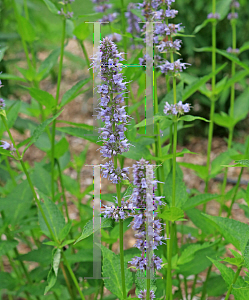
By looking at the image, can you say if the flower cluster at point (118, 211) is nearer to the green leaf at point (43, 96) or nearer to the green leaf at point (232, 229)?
the green leaf at point (232, 229)

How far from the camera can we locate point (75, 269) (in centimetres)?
256

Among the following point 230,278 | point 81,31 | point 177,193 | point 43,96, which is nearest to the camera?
point 230,278

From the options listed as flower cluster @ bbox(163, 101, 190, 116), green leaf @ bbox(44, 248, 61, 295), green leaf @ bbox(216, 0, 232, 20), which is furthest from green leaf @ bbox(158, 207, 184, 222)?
green leaf @ bbox(216, 0, 232, 20)

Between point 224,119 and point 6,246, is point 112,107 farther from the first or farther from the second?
point 224,119

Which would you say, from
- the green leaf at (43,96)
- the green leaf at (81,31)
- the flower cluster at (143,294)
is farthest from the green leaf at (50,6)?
the flower cluster at (143,294)

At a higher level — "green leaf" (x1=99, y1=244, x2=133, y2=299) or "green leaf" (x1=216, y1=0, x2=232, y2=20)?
"green leaf" (x1=216, y1=0, x2=232, y2=20)

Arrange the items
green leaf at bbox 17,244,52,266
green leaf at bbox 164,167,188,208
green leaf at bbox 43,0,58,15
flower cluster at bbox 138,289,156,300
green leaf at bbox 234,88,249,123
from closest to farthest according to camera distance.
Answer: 1. flower cluster at bbox 138,289,156,300
2. green leaf at bbox 164,167,188,208
3. green leaf at bbox 43,0,58,15
4. green leaf at bbox 17,244,52,266
5. green leaf at bbox 234,88,249,123

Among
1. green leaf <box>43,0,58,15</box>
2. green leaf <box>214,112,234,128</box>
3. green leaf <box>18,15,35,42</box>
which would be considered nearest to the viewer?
green leaf <box>43,0,58,15</box>

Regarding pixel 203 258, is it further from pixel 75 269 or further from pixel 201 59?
pixel 201 59

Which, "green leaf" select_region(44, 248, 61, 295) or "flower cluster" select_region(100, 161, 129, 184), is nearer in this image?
"flower cluster" select_region(100, 161, 129, 184)

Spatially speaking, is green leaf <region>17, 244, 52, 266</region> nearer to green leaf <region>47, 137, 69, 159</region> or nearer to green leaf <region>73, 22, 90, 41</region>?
green leaf <region>47, 137, 69, 159</region>

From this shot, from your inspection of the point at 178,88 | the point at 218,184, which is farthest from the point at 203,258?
the point at 218,184

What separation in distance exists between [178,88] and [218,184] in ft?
10.6

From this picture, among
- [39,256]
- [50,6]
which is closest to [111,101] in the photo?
[50,6]
